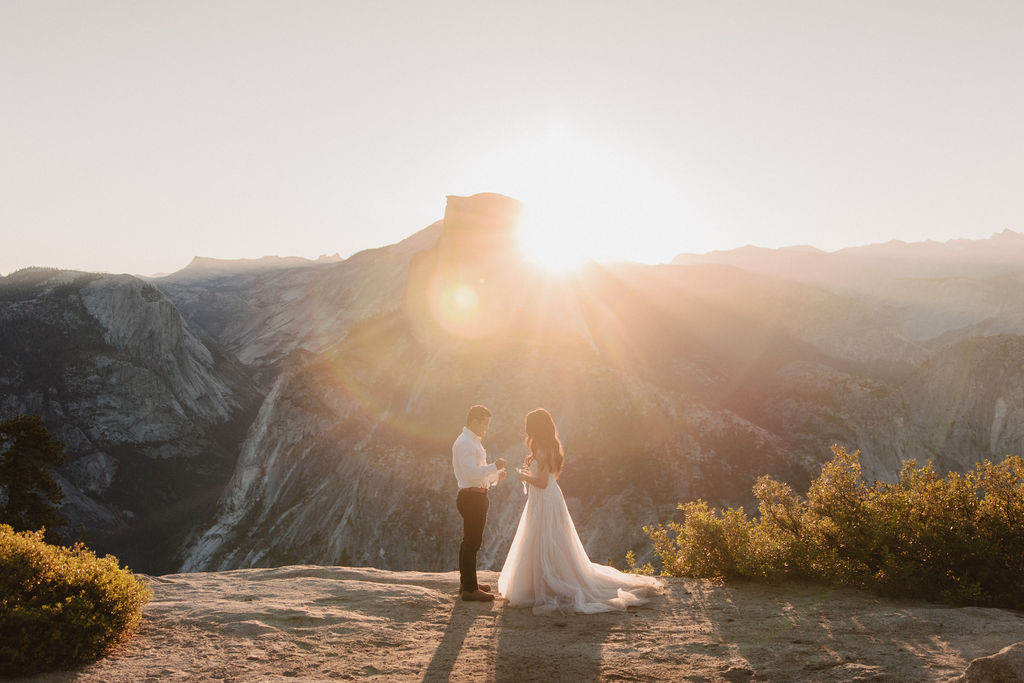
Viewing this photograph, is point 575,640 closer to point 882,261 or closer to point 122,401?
point 122,401

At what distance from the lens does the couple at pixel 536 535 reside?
879 cm

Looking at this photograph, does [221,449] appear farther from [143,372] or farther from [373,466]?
[373,466]

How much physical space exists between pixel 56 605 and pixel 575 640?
6.05 meters

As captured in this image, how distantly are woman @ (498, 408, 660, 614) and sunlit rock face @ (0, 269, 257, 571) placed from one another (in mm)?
53510

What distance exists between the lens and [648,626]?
7660mm

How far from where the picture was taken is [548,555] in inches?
351

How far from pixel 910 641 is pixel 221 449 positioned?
82.4 metres

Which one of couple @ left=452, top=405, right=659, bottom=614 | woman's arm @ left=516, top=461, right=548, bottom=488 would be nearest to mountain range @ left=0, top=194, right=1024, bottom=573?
couple @ left=452, top=405, right=659, bottom=614

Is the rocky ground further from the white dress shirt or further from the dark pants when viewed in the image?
the white dress shirt

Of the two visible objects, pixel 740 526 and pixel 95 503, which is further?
pixel 95 503

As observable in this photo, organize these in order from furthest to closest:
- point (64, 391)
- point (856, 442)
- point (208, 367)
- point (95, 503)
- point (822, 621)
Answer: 1. point (208, 367)
2. point (64, 391)
3. point (95, 503)
4. point (856, 442)
5. point (822, 621)

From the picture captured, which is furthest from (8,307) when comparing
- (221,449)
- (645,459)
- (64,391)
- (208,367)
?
(645,459)

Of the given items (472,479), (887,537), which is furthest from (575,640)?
(887,537)

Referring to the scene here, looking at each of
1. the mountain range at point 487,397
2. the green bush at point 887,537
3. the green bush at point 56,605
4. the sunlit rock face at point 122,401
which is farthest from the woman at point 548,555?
the sunlit rock face at point 122,401
